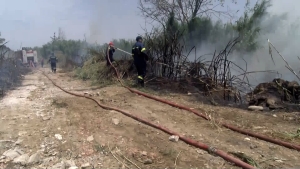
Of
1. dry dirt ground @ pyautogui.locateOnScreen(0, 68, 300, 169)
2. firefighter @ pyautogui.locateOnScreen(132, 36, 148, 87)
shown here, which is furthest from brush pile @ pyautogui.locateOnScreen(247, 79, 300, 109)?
firefighter @ pyautogui.locateOnScreen(132, 36, 148, 87)

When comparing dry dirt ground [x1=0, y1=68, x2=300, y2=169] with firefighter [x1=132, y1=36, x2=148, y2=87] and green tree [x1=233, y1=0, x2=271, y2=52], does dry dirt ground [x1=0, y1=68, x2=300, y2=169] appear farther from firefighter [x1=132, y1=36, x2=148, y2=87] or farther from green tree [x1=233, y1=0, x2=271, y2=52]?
green tree [x1=233, y1=0, x2=271, y2=52]

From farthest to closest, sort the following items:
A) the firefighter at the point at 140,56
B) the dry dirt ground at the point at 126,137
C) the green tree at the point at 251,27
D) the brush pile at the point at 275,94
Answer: the green tree at the point at 251,27
the firefighter at the point at 140,56
the brush pile at the point at 275,94
the dry dirt ground at the point at 126,137

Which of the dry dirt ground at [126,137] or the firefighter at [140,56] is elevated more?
the firefighter at [140,56]

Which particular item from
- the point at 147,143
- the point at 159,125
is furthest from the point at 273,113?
the point at 147,143

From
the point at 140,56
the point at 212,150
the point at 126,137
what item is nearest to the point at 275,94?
the point at 140,56

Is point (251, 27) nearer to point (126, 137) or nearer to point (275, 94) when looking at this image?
point (275, 94)

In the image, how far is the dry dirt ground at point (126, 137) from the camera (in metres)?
3.38

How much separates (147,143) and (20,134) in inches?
82.9

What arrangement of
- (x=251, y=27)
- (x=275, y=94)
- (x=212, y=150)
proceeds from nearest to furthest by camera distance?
(x=212, y=150)
(x=275, y=94)
(x=251, y=27)

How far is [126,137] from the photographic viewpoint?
159 inches

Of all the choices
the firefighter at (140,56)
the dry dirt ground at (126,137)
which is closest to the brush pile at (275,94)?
the dry dirt ground at (126,137)

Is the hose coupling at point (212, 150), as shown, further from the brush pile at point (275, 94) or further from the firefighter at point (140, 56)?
the firefighter at point (140, 56)

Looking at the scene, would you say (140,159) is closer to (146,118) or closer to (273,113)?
(146,118)

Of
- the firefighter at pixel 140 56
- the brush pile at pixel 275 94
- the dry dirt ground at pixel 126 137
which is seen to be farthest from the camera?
the firefighter at pixel 140 56
